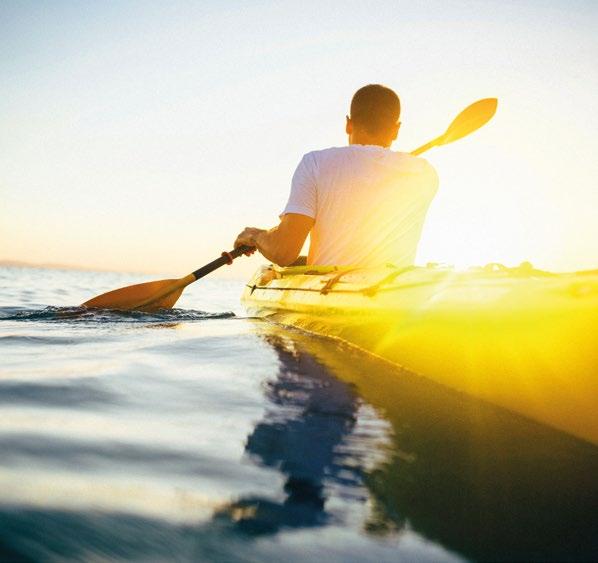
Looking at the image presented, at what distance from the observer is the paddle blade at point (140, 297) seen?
5.92m

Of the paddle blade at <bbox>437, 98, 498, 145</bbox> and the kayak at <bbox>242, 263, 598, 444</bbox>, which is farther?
the paddle blade at <bbox>437, 98, 498, 145</bbox>

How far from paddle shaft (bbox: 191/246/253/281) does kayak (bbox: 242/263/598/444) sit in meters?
2.42

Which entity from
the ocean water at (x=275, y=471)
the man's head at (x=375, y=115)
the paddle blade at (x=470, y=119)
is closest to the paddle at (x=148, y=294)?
the man's head at (x=375, y=115)

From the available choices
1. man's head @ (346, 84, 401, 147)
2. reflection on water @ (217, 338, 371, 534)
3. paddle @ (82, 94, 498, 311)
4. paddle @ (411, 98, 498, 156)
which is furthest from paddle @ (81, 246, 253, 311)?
reflection on water @ (217, 338, 371, 534)

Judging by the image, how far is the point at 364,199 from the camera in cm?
370

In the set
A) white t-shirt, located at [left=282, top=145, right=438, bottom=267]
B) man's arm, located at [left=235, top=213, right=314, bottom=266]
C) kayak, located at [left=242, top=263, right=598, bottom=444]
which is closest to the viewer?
kayak, located at [left=242, top=263, right=598, bottom=444]

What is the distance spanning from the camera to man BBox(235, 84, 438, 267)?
12.0 feet

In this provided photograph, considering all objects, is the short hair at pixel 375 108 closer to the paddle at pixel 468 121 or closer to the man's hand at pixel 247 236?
the man's hand at pixel 247 236

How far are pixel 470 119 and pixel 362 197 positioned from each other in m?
2.83

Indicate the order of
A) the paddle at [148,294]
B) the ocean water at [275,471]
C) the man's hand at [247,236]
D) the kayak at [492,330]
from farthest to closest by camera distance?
the paddle at [148,294] < the man's hand at [247,236] < the kayak at [492,330] < the ocean water at [275,471]

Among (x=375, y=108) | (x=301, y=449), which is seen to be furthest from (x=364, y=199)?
(x=301, y=449)

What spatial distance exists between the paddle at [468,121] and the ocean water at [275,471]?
13.4 feet

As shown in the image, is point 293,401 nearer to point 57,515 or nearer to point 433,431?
point 433,431

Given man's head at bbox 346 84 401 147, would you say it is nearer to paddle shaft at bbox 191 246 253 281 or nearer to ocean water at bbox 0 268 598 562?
paddle shaft at bbox 191 246 253 281
